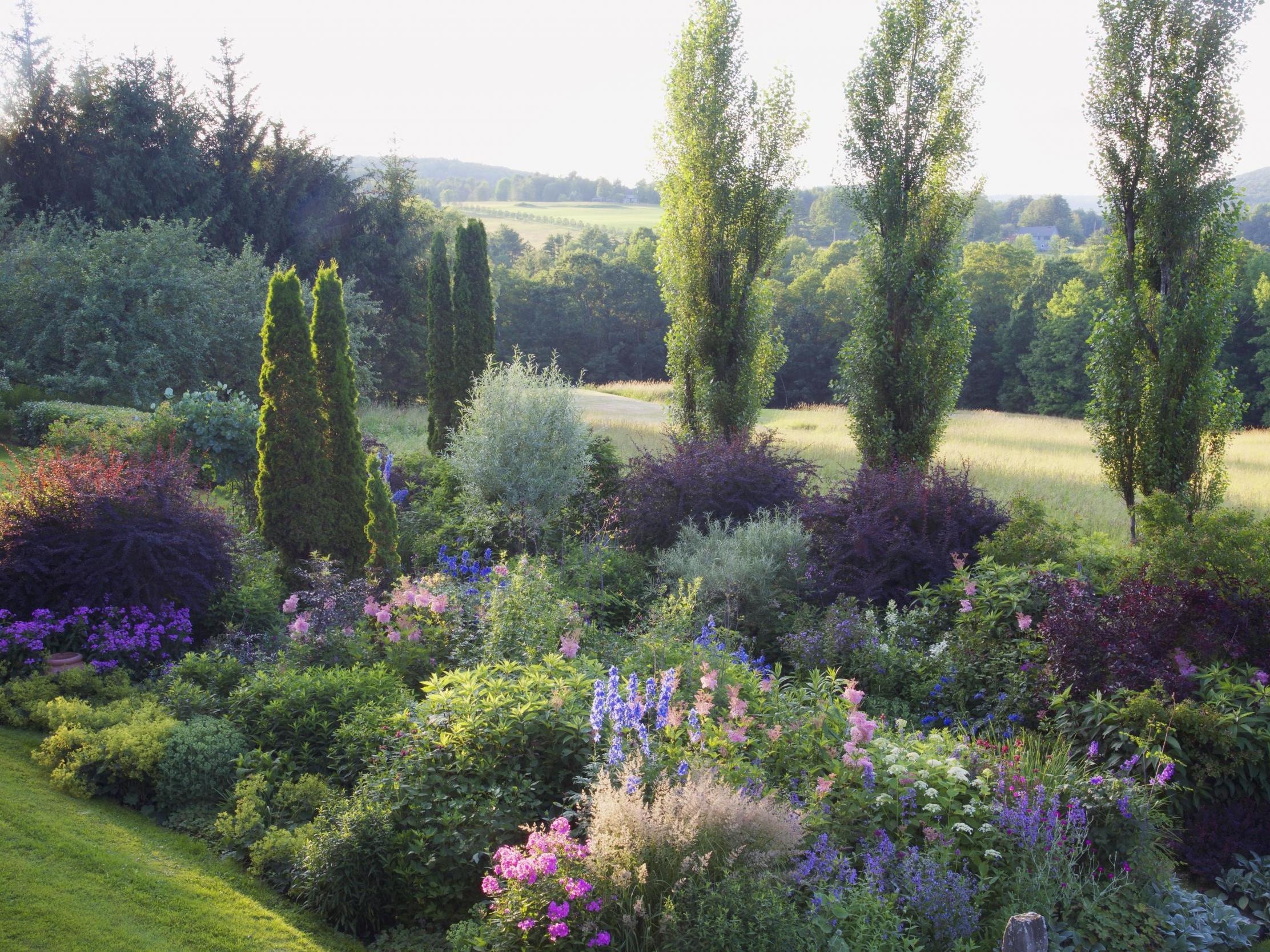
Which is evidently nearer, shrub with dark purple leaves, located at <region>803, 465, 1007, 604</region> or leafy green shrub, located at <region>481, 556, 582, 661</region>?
leafy green shrub, located at <region>481, 556, 582, 661</region>

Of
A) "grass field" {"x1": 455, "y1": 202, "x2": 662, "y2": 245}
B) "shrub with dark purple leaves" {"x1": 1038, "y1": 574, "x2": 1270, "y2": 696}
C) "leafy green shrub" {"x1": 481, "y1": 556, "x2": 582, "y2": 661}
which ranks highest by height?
"grass field" {"x1": 455, "y1": 202, "x2": 662, "y2": 245}

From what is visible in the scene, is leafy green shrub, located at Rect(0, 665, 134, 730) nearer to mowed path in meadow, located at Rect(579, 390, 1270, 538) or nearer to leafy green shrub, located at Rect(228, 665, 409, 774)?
Answer: leafy green shrub, located at Rect(228, 665, 409, 774)

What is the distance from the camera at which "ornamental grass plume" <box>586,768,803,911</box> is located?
9.64 ft

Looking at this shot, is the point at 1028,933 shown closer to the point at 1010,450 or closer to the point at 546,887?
the point at 546,887

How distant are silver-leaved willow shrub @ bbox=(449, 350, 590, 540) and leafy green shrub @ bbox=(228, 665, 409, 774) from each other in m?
4.90

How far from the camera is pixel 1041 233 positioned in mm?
79812

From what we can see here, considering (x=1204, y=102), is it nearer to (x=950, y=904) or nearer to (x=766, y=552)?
(x=766, y=552)

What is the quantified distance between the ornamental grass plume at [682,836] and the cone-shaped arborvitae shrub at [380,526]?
5682 millimetres

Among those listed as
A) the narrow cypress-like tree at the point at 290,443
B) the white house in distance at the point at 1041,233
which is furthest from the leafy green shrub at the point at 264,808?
the white house in distance at the point at 1041,233

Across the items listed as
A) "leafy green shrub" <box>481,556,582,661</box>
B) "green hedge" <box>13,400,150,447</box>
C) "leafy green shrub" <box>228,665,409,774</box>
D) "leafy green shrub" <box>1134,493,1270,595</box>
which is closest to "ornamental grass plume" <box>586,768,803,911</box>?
"leafy green shrub" <box>481,556,582,661</box>

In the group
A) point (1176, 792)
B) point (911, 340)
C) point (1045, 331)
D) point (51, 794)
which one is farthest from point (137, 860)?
point (1045, 331)

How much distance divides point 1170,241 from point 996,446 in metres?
9.72

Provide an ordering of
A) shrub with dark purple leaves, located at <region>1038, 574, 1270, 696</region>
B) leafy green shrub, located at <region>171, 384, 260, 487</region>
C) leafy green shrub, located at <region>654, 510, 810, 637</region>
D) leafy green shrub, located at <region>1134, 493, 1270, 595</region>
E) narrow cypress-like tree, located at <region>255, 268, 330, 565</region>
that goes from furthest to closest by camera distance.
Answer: leafy green shrub, located at <region>171, 384, 260, 487</region> < narrow cypress-like tree, located at <region>255, 268, 330, 565</region> < leafy green shrub, located at <region>654, 510, 810, 637</region> < leafy green shrub, located at <region>1134, 493, 1270, 595</region> < shrub with dark purple leaves, located at <region>1038, 574, 1270, 696</region>

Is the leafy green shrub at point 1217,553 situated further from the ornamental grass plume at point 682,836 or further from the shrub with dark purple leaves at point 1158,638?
the ornamental grass plume at point 682,836
